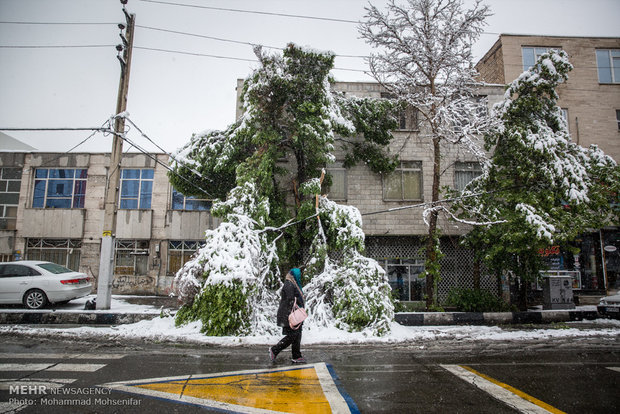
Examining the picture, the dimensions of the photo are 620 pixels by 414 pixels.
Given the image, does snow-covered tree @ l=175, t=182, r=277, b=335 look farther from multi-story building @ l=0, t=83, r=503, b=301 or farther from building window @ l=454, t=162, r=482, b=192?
building window @ l=454, t=162, r=482, b=192

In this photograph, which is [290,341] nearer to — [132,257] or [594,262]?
[132,257]

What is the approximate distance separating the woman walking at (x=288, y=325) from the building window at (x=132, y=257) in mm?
14659

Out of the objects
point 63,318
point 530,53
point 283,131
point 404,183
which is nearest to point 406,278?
point 404,183

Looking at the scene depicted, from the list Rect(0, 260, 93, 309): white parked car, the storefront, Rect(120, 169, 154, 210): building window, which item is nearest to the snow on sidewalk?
Rect(0, 260, 93, 309): white parked car

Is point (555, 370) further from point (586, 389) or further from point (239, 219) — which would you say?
point (239, 219)

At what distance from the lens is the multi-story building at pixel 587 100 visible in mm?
15602

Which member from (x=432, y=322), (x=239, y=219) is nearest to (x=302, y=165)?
(x=239, y=219)

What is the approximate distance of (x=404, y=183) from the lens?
1452cm

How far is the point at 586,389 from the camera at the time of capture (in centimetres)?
445

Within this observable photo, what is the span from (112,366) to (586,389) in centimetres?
700

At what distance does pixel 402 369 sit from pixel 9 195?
76.4 ft

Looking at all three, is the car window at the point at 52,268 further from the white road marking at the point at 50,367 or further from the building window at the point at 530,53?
the building window at the point at 530,53

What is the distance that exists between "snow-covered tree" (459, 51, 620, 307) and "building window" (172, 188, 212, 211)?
13.0 metres

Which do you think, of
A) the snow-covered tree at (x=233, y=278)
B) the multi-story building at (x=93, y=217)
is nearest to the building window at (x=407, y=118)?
the snow-covered tree at (x=233, y=278)
